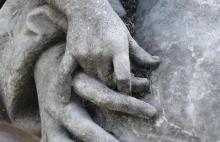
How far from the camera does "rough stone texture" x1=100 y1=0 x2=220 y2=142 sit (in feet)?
3.26

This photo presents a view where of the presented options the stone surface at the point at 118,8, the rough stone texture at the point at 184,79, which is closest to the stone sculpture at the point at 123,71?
the rough stone texture at the point at 184,79

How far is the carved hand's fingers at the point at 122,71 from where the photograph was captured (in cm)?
98

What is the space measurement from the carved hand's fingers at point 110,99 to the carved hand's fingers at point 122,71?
0.08ft

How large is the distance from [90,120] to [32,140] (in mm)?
400

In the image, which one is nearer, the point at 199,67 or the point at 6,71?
the point at 199,67

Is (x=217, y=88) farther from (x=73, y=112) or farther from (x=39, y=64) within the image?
(x=39, y=64)

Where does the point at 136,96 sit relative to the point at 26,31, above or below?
below

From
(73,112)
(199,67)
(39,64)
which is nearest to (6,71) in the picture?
(39,64)

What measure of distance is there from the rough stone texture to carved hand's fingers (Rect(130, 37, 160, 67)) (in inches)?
0.9

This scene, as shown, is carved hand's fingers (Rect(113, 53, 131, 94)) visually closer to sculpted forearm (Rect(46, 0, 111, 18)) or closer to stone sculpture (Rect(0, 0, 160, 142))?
stone sculpture (Rect(0, 0, 160, 142))

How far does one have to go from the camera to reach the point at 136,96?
3.46ft

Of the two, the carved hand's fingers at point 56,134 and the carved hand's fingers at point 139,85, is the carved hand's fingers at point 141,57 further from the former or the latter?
the carved hand's fingers at point 56,134

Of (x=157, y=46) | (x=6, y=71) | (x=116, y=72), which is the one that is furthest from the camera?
(x=6, y=71)

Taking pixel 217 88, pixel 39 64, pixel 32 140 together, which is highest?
pixel 39 64
